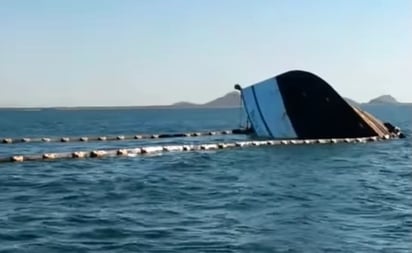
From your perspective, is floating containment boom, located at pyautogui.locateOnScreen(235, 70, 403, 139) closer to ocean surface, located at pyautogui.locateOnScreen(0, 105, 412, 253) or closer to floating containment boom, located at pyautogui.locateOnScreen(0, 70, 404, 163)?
floating containment boom, located at pyautogui.locateOnScreen(0, 70, 404, 163)

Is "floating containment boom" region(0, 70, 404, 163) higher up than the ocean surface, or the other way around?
"floating containment boom" region(0, 70, 404, 163)

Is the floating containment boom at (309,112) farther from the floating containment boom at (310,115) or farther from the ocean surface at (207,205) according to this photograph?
the ocean surface at (207,205)

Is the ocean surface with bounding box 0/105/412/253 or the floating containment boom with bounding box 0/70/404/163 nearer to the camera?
the ocean surface with bounding box 0/105/412/253

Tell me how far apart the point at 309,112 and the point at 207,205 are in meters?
26.9

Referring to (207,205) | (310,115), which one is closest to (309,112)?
(310,115)

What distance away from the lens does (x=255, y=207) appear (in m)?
18.9

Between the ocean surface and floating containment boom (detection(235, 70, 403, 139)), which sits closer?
the ocean surface

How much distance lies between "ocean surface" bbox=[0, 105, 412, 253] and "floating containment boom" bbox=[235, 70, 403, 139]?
37.0ft

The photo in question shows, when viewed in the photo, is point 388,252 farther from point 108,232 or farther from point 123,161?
point 123,161

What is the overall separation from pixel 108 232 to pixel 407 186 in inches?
512

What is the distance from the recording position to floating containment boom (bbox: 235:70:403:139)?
148 feet

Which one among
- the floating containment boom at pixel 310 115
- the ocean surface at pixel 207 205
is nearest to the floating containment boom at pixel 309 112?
the floating containment boom at pixel 310 115

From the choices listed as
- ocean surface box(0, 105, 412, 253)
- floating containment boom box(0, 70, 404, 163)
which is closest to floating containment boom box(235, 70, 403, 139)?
floating containment boom box(0, 70, 404, 163)

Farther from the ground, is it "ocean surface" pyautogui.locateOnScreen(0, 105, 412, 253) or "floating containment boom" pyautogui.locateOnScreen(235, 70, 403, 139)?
"floating containment boom" pyautogui.locateOnScreen(235, 70, 403, 139)
